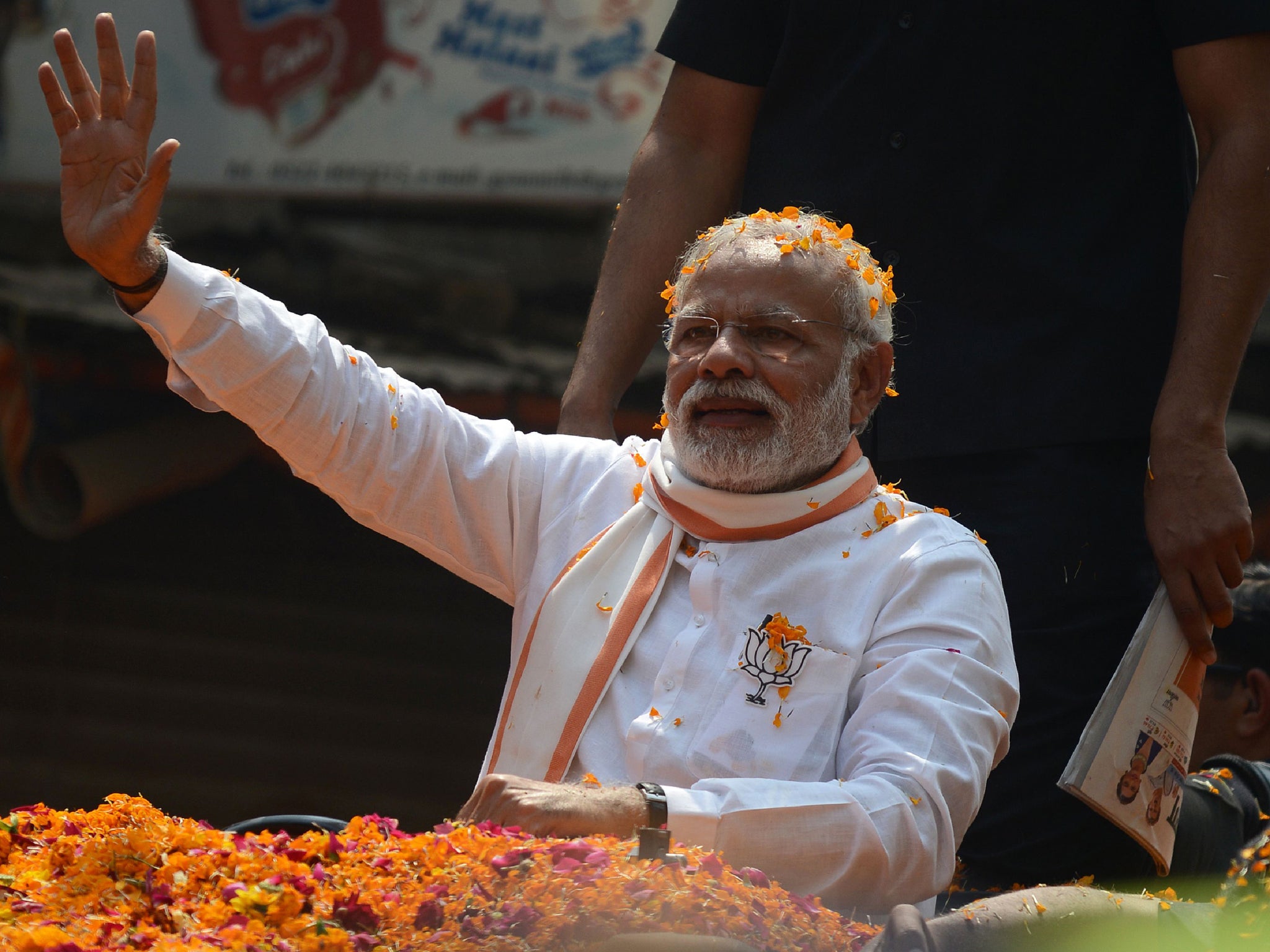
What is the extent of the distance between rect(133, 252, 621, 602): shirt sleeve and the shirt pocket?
618mm

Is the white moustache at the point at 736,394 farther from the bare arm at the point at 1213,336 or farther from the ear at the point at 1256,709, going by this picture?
the ear at the point at 1256,709

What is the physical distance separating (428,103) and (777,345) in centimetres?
293

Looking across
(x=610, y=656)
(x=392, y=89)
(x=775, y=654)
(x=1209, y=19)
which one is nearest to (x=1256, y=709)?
(x=1209, y=19)

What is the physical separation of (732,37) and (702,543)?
121 centimetres

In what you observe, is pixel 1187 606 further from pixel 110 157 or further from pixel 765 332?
pixel 110 157

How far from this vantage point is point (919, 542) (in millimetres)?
2572

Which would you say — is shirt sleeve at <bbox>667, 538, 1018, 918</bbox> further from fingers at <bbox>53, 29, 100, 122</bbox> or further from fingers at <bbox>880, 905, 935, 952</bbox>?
fingers at <bbox>53, 29, 100, 122</bbox>

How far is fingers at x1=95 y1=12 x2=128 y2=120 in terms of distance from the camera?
2531 mm

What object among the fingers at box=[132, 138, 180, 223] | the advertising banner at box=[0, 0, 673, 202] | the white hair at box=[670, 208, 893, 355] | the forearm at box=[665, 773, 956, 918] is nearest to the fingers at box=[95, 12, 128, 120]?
the fingers at box=[132, 138, 180, 223]

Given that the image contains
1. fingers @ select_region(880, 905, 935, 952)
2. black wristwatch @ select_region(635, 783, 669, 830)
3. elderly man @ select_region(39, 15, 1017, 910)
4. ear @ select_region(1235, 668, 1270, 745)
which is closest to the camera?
fingers @ select_region(880, 905, 935, 952)

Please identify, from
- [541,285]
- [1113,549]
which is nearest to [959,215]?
[1113,549]

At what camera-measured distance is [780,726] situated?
7.84 feet

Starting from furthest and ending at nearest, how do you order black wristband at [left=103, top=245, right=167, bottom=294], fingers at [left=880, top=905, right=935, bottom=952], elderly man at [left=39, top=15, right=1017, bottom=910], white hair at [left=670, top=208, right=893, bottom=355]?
1. white hair at [left=670, top=208, right=893, bottom=355]
2. black wristband at [left=103, top=245, right=167, bottom=294]
3. elderly man at [left=39, top=15, right=1017, bottom=910]
4. fingers at [left=880, top=905, right=935, bottom=952]

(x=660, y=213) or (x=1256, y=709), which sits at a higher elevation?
(x=660, y=213)
